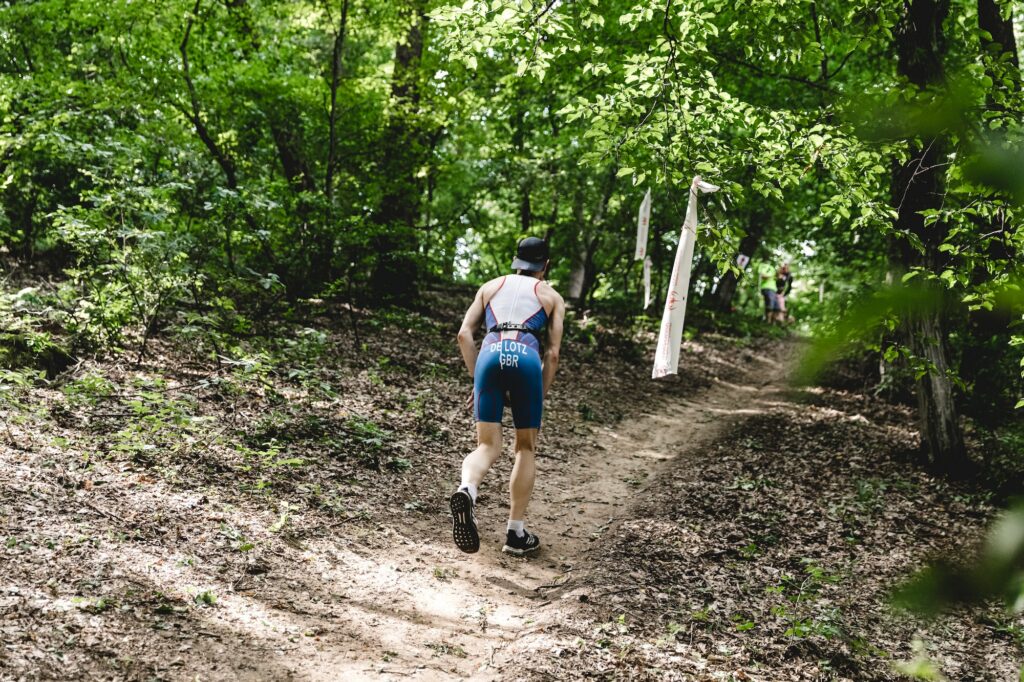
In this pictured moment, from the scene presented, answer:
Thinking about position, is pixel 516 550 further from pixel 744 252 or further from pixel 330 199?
pixel 744 252

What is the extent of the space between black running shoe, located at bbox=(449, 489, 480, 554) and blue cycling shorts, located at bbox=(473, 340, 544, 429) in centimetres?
61

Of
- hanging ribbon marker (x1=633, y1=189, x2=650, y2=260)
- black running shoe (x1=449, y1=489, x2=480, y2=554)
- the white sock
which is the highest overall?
hanging ribbon marker (x1=633, y1=189, x2=650, y2=260)

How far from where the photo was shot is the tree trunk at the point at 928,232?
6.09 meters

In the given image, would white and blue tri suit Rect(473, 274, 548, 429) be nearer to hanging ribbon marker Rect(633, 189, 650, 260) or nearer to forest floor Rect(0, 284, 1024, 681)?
forest floor Rect(0, 284, 1024, 681)

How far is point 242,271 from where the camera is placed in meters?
9.43

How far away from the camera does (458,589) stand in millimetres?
4988

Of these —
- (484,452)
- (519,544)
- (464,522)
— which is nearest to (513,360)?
(484,452)

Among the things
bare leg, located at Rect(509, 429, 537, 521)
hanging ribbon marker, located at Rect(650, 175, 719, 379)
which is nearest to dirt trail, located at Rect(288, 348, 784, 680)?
bare leg, located at Rect(509, 429, 537, 521)

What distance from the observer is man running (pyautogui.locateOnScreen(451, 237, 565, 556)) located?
512 centimetres

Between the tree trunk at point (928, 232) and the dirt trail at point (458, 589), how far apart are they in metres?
3.21

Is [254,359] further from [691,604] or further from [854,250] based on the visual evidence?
[854,250]

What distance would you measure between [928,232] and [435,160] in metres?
7.37

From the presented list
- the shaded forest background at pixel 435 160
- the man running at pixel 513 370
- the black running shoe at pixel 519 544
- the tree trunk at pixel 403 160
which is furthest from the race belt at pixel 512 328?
the tree trunk at pixel 403 160

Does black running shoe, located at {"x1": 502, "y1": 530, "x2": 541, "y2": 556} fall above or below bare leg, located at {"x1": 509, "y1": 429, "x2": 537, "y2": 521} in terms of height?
below
